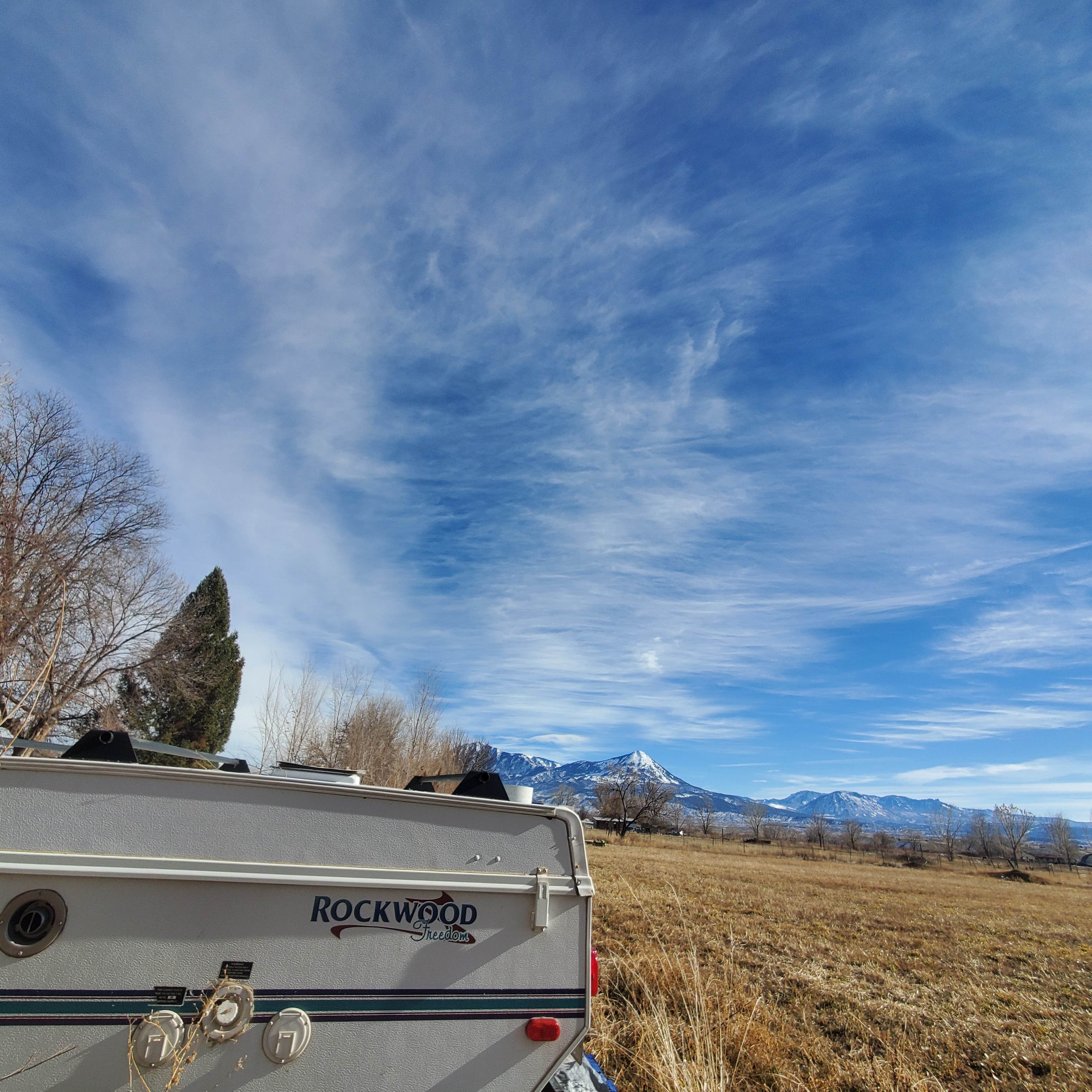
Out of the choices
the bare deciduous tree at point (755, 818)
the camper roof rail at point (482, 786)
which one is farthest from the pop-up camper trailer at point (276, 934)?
the bare deciduous tree at point (755, 818)

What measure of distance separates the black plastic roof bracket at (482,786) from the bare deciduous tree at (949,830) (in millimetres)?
101169

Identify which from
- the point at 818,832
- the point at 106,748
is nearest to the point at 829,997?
the point at 106,748

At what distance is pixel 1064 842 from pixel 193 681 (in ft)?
410

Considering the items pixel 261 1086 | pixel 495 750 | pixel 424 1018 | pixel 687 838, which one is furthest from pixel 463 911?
pixel 687 838

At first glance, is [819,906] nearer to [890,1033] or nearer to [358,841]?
[890,1033]

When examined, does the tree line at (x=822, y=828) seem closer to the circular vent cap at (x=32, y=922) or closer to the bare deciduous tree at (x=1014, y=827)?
the bare deciduous tree at (x=1014, y=827)

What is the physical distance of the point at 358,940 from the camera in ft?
8.95

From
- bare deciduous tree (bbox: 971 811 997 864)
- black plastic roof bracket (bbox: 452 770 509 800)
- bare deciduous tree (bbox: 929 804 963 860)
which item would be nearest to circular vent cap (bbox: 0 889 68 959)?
black plastic roof bracket (bbox: 452 770 509 800)

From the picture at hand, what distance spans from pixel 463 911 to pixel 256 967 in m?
0.84

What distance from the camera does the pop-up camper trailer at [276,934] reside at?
94.5 inches

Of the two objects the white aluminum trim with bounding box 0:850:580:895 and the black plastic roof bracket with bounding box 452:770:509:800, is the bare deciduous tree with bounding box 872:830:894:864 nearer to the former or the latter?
the black plastic roof bracket with bounding box 452:770:509:800

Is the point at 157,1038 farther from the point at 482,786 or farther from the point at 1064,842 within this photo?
the point at 1064,842

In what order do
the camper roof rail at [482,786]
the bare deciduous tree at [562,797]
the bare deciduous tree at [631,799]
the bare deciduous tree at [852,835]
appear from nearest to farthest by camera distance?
the camper roof rail at [482,786] → the bare deciduous tree at [562,797] → the bare deciduous tree at [631,799] → the bare deciduous tree at [852,835]

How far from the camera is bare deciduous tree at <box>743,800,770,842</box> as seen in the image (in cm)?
11531
